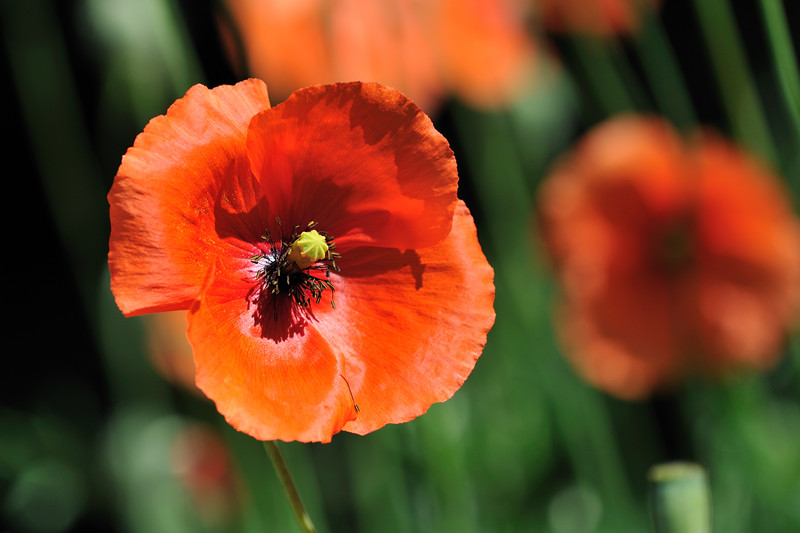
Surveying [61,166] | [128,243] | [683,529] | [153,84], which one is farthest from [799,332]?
[61,166]

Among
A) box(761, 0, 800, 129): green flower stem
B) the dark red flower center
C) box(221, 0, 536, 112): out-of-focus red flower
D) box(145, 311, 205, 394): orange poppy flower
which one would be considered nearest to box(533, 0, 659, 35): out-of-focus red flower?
box(221, 0, 536, 112): out-of-focus red flower

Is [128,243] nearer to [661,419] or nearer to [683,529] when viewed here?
[683,529]

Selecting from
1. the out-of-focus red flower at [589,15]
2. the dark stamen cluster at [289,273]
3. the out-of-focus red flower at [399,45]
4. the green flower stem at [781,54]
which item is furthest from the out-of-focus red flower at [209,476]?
the green flower stem at [781,54]

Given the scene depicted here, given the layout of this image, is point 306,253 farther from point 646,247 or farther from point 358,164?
point 646,247

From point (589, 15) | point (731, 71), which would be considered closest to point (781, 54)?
point (731, 71)

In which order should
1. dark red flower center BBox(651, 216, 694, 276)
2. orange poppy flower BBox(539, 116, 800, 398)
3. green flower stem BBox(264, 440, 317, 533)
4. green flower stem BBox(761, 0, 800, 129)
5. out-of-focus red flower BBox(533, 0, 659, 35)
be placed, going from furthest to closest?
dark red flower center BBox(651, 216, 694, 276) < orange poppy flower BBox(539, 116, 800, 398) < out-of-focus red flower BBox(533, 0, 659, 35) < green flower stem BBox(761, 0, 800, 129) < green flower stem BBox(264, 440, 317, 533)

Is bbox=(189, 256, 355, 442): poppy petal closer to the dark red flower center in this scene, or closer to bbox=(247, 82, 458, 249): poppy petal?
bbox=(247, 82, 458, 249): poppy petal

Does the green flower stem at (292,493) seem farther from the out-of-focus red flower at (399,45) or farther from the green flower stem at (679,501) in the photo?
the out-of-focus red flower at (399,45)
